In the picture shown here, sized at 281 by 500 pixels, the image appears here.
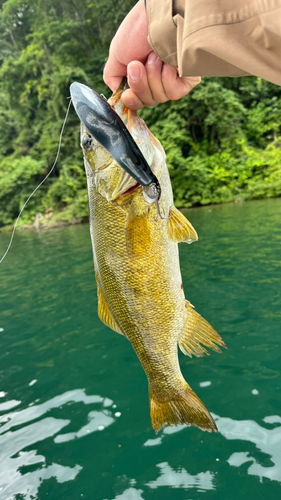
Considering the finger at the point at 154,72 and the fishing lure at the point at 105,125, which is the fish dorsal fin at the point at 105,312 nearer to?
the fishing lure at the point at 105,125

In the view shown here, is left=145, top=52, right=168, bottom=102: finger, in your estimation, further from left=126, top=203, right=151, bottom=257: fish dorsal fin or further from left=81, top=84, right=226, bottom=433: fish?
left=126, top=203, right=151, bottom=257: fish dorsal fin

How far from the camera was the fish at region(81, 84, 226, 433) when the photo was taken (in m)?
1.51

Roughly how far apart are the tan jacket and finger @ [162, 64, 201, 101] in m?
0.27

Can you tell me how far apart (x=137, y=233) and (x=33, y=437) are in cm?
268

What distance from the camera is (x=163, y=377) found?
1.96m

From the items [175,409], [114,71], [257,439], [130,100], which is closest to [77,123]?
[114,71]

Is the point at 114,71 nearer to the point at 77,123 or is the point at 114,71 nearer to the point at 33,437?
the point at 33,437

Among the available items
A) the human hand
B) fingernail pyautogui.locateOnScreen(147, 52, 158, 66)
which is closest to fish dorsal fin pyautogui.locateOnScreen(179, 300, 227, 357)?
the human hand

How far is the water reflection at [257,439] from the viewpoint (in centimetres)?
261

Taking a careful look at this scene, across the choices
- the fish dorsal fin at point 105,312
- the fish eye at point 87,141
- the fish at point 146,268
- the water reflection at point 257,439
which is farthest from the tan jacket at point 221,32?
the water reflection at point 257,439

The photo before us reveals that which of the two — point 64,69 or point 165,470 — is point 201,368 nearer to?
point 165,470

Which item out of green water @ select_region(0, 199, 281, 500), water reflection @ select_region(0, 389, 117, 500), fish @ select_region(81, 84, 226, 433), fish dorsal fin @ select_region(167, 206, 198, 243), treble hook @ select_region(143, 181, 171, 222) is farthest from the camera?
water reflection @ select_region(0, 389, 117, 500)

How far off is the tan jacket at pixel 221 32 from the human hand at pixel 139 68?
0.18 m

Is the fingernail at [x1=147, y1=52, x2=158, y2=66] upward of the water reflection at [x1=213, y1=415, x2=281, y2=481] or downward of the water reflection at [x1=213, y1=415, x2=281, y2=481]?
upward
